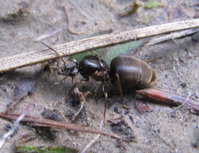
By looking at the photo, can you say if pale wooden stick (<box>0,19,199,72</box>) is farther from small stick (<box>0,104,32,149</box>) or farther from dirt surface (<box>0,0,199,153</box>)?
small stick (<box>0,104,32,149</box>)

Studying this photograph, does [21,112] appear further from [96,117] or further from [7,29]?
[7,29]

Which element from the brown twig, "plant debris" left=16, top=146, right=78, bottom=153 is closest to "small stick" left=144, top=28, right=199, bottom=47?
the brown twig

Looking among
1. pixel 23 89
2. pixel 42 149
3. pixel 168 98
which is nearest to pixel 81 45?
pixel 23 89

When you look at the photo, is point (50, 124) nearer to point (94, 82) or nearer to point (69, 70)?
point (69, 70)

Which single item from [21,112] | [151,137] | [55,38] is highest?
[55,38]

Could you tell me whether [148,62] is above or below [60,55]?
below

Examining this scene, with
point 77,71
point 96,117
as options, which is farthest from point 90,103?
point 77,71

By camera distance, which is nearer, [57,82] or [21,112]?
[21,112]
